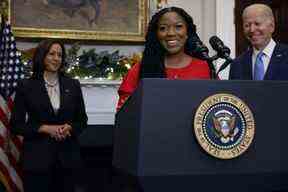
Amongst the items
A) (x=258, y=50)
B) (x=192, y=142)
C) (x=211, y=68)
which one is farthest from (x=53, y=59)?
(x=192, y=142)

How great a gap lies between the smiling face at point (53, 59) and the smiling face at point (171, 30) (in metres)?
1.98

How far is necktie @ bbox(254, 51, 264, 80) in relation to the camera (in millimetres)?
2205

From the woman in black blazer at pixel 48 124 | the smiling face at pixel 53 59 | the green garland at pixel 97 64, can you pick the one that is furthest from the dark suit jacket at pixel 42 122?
the green garland at pixel 97 64

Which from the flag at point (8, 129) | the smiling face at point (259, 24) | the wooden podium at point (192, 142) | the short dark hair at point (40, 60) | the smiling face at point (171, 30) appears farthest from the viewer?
the flag at point (8, 129)

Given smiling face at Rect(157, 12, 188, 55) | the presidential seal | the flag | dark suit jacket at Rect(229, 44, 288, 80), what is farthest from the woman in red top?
the flag

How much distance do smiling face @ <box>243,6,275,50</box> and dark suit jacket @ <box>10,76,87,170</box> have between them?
5.43ft

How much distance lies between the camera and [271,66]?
212 centimetres

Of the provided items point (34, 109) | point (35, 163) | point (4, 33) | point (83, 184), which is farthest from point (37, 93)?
point (83, 184)

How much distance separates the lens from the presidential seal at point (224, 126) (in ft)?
4.44

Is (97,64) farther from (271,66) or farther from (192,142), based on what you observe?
(192,142)

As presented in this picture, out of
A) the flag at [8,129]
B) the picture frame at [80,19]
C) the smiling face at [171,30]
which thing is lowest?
the flag at [8,129]

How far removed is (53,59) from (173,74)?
1.99m

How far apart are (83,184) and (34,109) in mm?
2132

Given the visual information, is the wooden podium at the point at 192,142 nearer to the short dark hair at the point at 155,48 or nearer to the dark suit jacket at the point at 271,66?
the short dark hair at the point at 155,48
